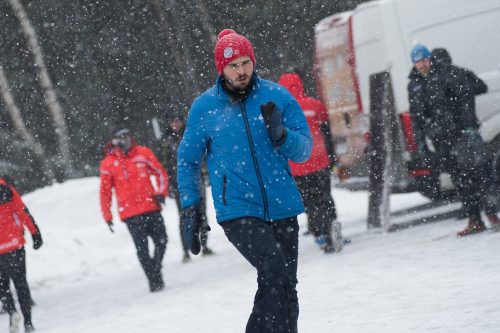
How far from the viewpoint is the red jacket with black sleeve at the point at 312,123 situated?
10711 mm

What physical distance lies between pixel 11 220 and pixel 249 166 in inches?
208

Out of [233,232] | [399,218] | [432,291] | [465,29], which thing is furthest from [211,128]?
[399,218]

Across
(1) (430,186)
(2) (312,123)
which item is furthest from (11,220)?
(1) (430,186)

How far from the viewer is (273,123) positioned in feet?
16.6

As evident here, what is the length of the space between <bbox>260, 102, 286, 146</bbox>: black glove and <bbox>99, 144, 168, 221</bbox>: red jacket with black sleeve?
592cm

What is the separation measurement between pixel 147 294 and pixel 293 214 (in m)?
5.98

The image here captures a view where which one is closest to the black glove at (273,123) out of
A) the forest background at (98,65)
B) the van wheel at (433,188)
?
the van wheel at (433,188)

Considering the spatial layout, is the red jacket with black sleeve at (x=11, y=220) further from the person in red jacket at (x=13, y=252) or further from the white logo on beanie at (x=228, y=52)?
the white logo on beanie at (x=228, y=52)

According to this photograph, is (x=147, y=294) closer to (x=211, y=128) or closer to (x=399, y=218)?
(x=399, y=218)

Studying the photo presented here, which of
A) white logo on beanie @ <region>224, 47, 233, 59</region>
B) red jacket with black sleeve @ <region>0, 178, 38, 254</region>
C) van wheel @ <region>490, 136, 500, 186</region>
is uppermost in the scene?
white logo on beanie @ <region>224, 47, 233, 59</region>

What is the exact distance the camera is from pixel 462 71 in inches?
384

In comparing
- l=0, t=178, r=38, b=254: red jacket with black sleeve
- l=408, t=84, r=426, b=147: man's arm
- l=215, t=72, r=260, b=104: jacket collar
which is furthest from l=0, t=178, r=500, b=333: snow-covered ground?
l=215, t=72, r=260, b=104: jacket collar

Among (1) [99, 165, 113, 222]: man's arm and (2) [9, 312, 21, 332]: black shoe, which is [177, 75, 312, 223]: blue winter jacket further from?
(1) [99, 165, 113, 222]: man's arm

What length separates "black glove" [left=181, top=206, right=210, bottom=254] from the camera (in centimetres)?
524
